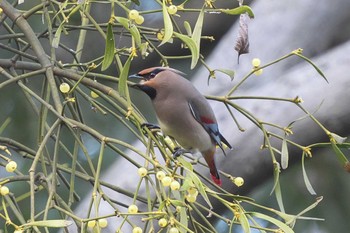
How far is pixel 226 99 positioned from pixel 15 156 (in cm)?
162

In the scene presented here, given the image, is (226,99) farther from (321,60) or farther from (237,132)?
(321,60)

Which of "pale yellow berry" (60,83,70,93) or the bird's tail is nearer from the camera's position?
"pale yellow berry" (60,83,70,93)

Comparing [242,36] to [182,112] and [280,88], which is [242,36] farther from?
[280,88]

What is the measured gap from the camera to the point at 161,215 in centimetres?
93

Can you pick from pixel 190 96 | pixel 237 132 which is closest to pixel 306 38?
pixel 237 132

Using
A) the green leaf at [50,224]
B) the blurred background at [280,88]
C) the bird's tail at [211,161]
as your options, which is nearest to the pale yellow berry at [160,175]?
the green leaf at [50,224]

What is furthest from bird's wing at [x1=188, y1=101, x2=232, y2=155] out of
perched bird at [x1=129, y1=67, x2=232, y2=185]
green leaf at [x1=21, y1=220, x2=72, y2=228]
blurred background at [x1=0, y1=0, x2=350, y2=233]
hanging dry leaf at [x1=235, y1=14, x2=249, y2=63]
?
green leaf at [x1=21, y1=220, x2=72, y2=228]

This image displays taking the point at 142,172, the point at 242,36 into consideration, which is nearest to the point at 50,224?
the point at 142,172

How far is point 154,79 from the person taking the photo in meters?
1.35

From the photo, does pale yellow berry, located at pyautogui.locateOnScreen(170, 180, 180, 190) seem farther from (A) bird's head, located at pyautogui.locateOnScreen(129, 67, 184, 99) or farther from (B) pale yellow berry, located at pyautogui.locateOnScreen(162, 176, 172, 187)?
(A) bird's head, located at pyautogui.locateOnScreen(129, 67, 184, 99)

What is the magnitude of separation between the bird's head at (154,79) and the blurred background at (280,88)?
1.64ft

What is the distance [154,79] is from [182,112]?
10 cm

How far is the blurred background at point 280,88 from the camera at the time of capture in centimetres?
190

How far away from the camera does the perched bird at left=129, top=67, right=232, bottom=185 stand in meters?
1.37
